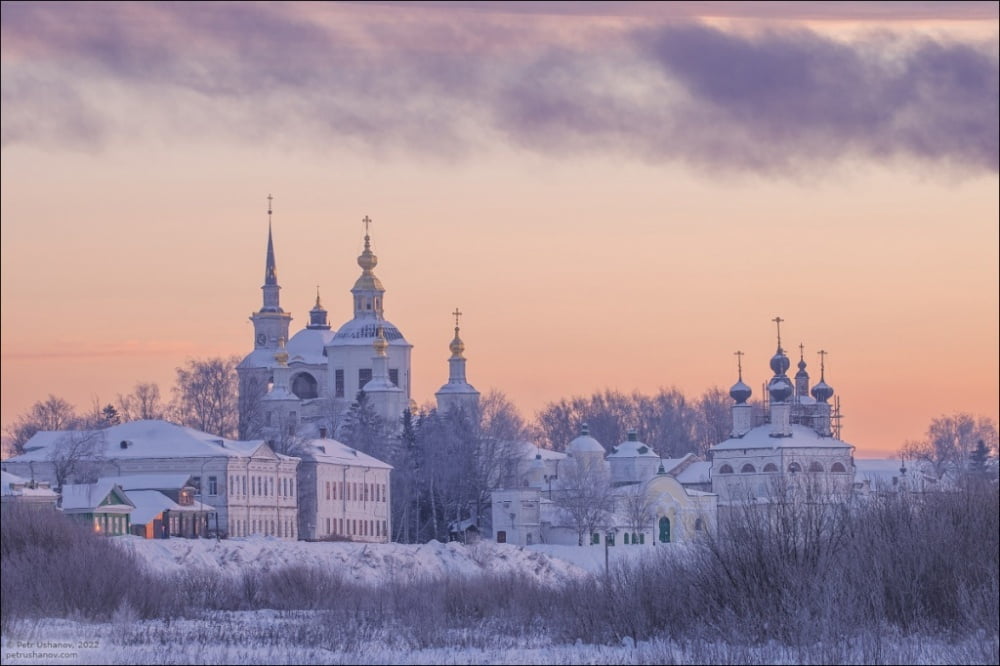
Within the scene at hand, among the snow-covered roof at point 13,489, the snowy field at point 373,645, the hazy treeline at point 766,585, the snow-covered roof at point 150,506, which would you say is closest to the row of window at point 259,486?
the snow-covered roof at point 150,506

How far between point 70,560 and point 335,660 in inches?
243

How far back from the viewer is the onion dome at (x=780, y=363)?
123562 mm

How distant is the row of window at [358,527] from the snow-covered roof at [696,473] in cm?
2586

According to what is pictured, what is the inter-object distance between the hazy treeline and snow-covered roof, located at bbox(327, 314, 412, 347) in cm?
9486

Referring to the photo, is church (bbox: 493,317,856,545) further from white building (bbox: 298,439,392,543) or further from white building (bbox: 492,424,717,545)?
white building (bbox: 298,439,392,543)

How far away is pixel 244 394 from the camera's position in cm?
13525

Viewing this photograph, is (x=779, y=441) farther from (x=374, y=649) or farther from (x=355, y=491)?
(x=374, y=649)

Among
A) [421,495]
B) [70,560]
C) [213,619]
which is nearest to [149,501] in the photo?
[421,495]

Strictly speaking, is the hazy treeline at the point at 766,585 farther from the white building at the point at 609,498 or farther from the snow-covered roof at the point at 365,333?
the snow-covered roof at the point at 365,333

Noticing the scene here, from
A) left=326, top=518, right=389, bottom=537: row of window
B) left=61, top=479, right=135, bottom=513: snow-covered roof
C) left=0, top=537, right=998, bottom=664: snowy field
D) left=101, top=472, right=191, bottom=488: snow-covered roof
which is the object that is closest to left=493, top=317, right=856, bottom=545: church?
left=326, top=518, right=389, bottom=537: row of window

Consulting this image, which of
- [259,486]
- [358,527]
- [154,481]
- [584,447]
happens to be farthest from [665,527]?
[154,481]

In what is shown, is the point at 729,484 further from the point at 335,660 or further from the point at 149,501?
the point at 335,660

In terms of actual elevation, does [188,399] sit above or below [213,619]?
above

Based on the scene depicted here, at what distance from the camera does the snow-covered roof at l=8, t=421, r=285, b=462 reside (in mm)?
92000
